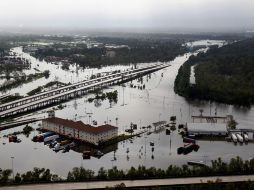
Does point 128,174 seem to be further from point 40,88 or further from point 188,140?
point 40,88

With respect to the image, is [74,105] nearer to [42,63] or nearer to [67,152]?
[67,152]

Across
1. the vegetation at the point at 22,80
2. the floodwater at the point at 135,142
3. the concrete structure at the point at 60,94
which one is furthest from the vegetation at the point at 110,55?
the floodwater at the point at 135,142

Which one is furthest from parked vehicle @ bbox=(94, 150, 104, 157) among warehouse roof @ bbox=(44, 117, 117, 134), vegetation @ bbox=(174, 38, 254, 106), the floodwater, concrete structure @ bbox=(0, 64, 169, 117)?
vegetation @ bbox=(174, 38, 254, 106)

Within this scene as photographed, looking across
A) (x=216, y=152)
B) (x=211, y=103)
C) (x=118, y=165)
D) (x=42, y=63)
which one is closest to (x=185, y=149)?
(x=216, y=152)

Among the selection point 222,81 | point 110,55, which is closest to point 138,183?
point 222,81

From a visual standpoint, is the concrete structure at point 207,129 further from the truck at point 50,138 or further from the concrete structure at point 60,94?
the concrete structure at point 60,94

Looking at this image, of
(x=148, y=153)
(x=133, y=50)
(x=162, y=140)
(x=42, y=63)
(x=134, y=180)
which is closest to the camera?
(x=134, y=180)
